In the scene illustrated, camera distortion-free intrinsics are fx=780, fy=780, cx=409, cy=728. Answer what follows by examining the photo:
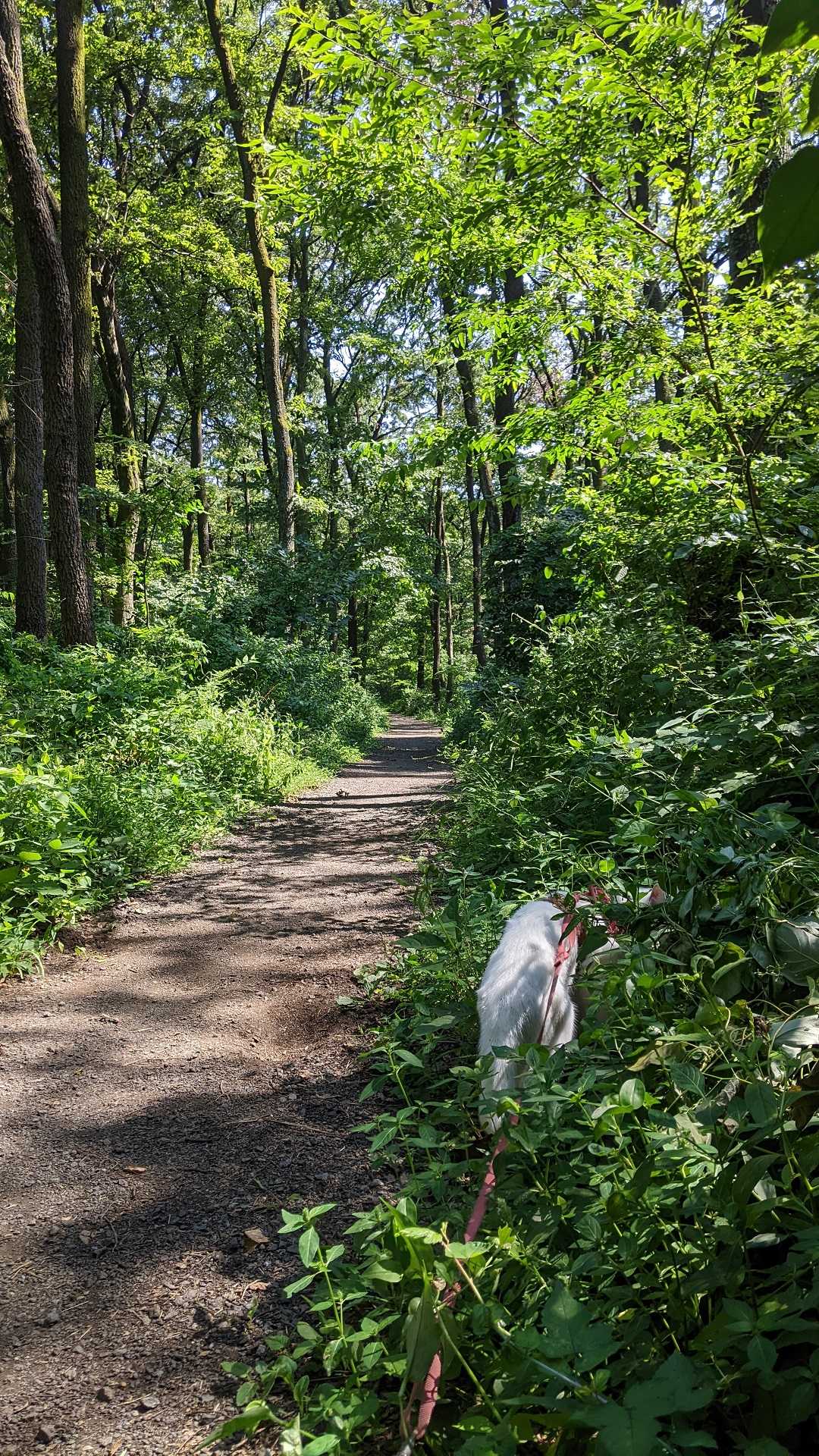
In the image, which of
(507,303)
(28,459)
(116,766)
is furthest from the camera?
(28,459)

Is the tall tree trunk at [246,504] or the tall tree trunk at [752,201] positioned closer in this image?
the tall tree trunk at [752,201]

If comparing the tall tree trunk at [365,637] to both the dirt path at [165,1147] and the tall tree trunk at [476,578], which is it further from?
the dirt path at [165,1147]

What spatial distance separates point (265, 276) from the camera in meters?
14.8

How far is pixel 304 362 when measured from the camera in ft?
77.5

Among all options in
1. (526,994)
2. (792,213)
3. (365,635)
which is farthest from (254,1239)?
(365,635)

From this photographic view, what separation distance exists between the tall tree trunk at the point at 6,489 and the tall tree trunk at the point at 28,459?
5058mm

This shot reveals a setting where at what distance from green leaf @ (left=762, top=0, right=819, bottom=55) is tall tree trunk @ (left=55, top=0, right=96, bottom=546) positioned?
444 inches

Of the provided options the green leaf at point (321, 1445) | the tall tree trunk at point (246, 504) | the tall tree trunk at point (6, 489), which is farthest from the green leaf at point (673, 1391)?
the tall tree trunk at point (246, 504)

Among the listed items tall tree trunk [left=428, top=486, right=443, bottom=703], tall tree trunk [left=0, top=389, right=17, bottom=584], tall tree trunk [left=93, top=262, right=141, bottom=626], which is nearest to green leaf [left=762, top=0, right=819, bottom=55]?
tall tree trunk [left=93, top=262, right=141, bottom=626]

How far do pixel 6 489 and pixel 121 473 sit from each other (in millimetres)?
10538

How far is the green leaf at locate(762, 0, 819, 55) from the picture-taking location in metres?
0.54

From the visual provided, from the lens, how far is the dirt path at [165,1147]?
1831mm

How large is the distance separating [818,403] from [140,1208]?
4585mm

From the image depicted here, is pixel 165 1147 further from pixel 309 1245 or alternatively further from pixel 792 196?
pixel 792 196
